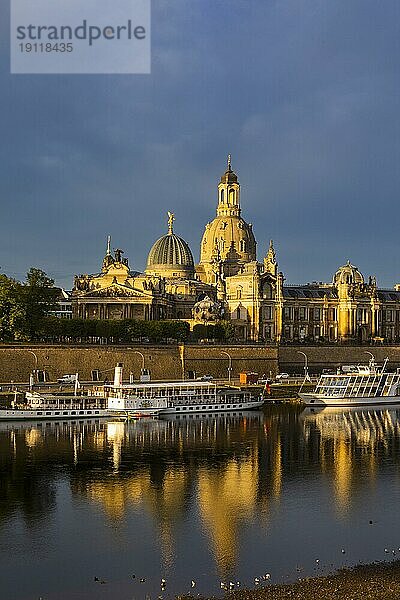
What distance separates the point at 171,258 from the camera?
463 feet

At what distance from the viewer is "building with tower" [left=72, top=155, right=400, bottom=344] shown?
117688mm

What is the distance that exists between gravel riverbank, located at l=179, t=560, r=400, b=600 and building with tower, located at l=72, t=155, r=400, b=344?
3485 inches

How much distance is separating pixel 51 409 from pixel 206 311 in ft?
176

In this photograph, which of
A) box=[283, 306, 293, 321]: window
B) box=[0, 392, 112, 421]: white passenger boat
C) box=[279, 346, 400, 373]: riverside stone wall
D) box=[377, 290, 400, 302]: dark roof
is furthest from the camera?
box=[377, 290, 400, 302]: dark roof

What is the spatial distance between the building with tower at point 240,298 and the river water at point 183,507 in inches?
2186

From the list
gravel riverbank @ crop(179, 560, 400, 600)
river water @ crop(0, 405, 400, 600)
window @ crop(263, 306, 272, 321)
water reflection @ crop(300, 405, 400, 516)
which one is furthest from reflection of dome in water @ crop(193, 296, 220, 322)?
gravel riverbank @ crop(179, 560, 400, 600)

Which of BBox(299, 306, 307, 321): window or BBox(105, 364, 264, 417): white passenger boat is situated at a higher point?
BBox(299, 306, 307, 321): window

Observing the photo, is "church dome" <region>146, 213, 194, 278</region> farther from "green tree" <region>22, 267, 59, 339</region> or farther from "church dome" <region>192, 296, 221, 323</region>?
"green tree" <region>22, 267, 59, 339</region>

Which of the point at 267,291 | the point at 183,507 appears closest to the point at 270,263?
the point at 267,291

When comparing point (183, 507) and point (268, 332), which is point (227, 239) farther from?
point (183, 507)

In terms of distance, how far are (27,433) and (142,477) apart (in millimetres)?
16696

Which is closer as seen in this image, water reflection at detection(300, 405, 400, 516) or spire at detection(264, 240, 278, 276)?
water reflection at detection(300, 405, 400, 516)

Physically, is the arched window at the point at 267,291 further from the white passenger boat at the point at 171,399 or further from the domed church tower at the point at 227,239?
the white passenger boat at the point at 171,399

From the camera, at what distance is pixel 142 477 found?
44938mm
